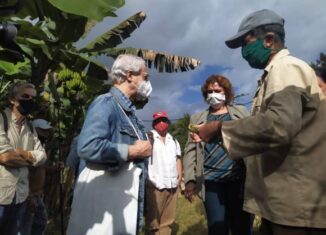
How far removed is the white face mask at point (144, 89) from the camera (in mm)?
2901

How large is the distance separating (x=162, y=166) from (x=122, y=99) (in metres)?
2.94

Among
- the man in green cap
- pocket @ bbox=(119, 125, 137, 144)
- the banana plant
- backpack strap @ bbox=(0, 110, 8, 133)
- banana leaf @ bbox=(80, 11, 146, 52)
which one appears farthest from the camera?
banana leaf @ bbox=(80, 11, 146, 52)

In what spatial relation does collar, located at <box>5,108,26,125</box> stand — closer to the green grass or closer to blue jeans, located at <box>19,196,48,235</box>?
blue jeans, located at <box>19,196,48,235</box>

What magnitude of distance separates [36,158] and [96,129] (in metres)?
1.66

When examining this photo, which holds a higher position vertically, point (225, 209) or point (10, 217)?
point (225, 209)

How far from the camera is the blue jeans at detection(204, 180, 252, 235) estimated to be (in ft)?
12.0

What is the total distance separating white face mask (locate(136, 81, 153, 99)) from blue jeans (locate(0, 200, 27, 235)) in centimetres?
165

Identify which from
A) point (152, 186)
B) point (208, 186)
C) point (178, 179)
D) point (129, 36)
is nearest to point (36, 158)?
point (208, 186)

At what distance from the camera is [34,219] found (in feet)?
15.6

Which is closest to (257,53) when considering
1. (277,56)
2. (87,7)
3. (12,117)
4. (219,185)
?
(277,56)

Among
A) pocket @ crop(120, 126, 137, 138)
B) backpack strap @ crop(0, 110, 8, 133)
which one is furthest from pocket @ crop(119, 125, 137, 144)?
backpack strap @ crop(0, 110, 8, 133)

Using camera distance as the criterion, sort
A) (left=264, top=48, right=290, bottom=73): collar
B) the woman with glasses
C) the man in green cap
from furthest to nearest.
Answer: the woman with glasses < (left=264, top=48, right=290, bottom=73): collar < the man in green cap

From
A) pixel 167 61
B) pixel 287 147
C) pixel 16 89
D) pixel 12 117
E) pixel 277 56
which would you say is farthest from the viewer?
pixel 167 61

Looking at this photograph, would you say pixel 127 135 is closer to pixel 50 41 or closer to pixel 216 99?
pixel 216 99
